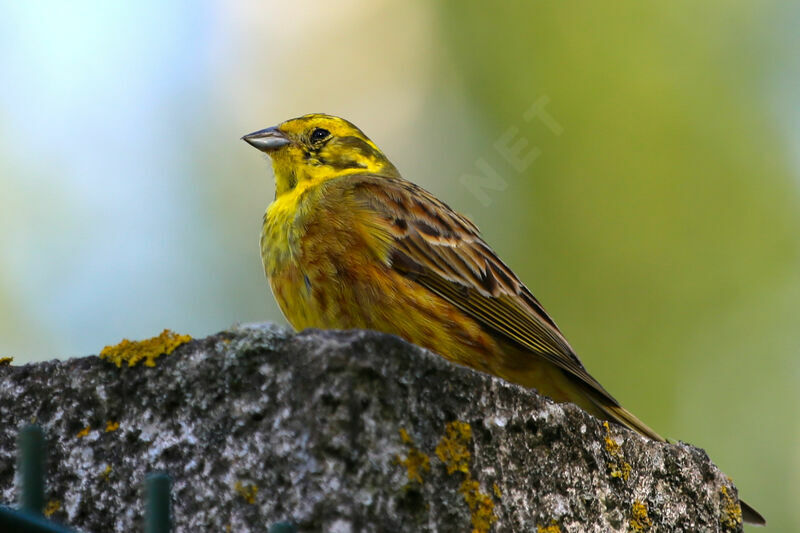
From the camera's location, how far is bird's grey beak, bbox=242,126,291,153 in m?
4.98

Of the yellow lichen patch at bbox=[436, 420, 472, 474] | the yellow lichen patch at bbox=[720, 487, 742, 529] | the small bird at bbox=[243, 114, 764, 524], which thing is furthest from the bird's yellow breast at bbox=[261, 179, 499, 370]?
the yellow lichen patch at bbox=[436, 420, 472, 474]

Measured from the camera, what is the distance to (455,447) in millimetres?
2072

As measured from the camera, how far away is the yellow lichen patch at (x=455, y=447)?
80.4 inches

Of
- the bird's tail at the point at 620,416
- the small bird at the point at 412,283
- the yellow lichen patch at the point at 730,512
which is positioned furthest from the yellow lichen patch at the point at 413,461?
the bird's tail at the point at 620,416

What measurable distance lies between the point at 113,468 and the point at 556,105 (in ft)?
17.7

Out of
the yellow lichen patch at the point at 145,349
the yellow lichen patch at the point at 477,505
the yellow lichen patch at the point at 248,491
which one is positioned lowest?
the yellow lichen patch at the point at 477,505

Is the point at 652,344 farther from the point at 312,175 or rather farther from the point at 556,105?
the point at 312,175

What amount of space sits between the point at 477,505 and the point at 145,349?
29.1 inches

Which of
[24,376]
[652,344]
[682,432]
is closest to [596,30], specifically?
[652,344]

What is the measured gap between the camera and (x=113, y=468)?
7.02 ft

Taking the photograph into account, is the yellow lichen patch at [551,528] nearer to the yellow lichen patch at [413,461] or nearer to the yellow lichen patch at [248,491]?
the yellow lichen patch at [413,461]

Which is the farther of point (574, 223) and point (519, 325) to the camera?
point (574, 223)

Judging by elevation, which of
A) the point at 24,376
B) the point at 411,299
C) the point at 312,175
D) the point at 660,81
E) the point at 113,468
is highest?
the point at 660,81

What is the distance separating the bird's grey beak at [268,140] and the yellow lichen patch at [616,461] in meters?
2.82
